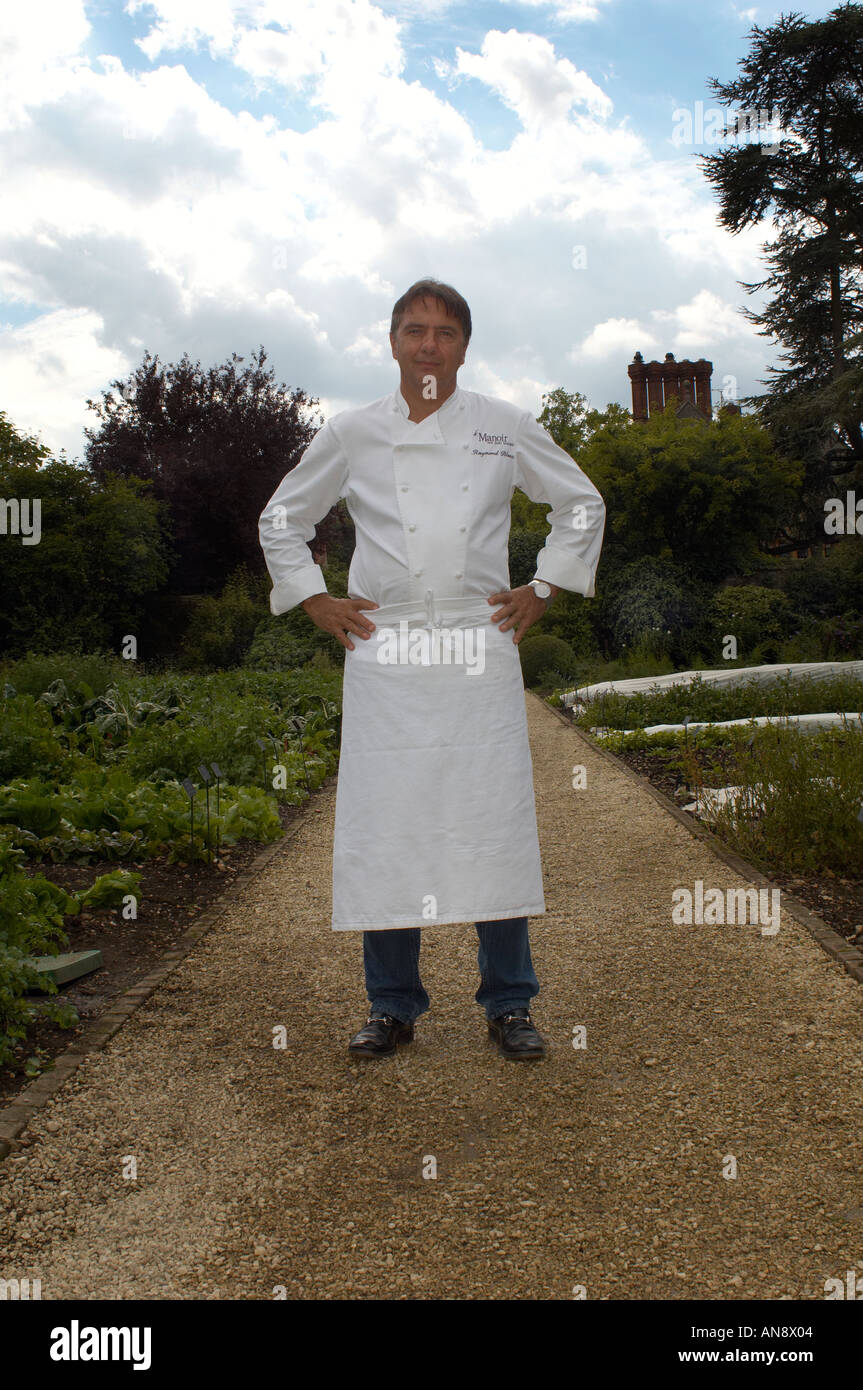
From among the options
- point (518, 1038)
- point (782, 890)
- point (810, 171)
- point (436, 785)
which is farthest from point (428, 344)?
point (810, 171)

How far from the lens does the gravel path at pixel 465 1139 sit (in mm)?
2188

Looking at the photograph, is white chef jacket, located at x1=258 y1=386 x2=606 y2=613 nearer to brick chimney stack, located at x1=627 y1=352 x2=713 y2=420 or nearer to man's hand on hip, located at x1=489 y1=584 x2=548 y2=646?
man's hand on hip, located at x1=489 y1=584 x2=548 y2=646

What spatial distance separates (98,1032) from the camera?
11.3ft

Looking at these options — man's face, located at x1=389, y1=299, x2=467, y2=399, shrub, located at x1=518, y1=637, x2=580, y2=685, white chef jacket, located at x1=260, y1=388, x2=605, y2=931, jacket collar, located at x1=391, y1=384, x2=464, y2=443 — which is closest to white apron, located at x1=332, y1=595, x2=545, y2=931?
white chef jacket, located at x1=260, y1=388, x2=605, y2=931

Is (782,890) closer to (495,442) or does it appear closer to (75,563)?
(495,442)

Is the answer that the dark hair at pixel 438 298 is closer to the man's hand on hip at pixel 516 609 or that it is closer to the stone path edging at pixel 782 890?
the man's hand on hip at pixel 516 609

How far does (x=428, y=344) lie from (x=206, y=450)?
712 inches

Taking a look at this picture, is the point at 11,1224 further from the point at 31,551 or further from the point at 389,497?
the point at 31,551

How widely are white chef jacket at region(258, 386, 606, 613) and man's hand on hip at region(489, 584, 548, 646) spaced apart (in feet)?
0.23

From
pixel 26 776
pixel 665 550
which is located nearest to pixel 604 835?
pixel 26 776

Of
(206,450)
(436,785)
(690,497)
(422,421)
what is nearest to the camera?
(436,785)

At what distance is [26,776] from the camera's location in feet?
21.0

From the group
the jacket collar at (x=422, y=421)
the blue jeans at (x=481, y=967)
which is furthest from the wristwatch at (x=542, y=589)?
the blue jeans at (x=481, y=967)
